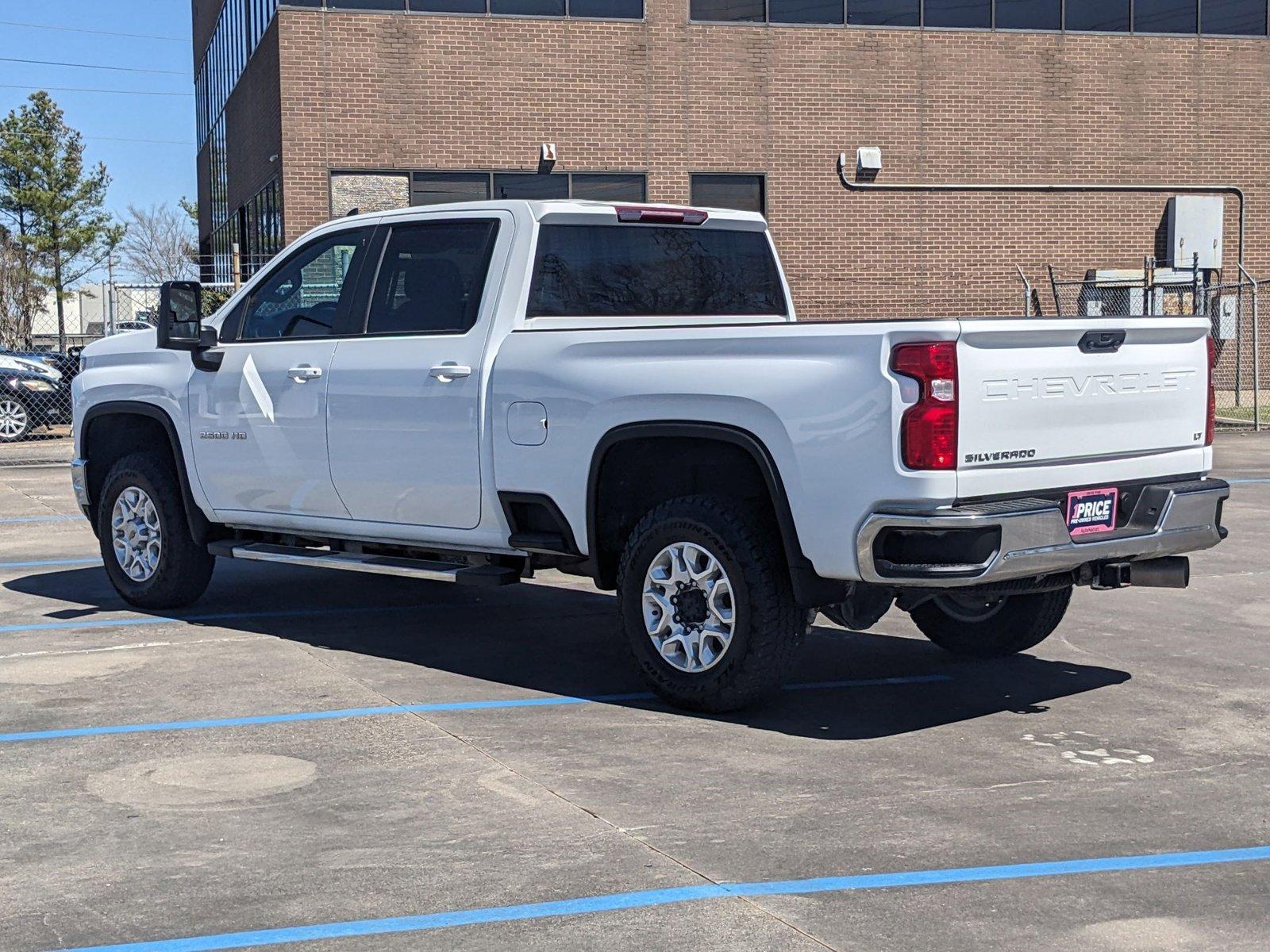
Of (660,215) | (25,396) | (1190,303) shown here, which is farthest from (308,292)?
(1190,303)

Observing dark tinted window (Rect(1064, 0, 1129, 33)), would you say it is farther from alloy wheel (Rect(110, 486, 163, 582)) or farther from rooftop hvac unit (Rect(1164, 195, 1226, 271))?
alloy wheel (Rect(110, 486, 163, 582))

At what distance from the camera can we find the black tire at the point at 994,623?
7738 millimetres

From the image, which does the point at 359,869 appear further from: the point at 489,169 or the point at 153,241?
the point at 153,241

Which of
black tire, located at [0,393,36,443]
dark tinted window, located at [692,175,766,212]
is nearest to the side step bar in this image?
black tire, located at [0,393,36,443]

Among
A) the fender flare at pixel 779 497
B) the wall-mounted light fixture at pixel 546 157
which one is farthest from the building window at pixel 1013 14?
the fender flare at pixel 779 497

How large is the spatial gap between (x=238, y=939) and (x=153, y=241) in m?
76.2

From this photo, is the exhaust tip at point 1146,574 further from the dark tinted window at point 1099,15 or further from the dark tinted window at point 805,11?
the dark tinted window at point 1099,15

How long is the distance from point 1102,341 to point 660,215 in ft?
8.36

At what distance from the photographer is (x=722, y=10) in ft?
83.5

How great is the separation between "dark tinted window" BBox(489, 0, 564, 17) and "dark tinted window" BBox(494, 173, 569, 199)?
7.96 feet

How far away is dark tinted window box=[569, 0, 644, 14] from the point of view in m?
25.0

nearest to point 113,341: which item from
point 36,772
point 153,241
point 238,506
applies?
point 238,506

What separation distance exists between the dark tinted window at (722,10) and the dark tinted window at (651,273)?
17714mm

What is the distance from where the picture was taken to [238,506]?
8.79 metres
